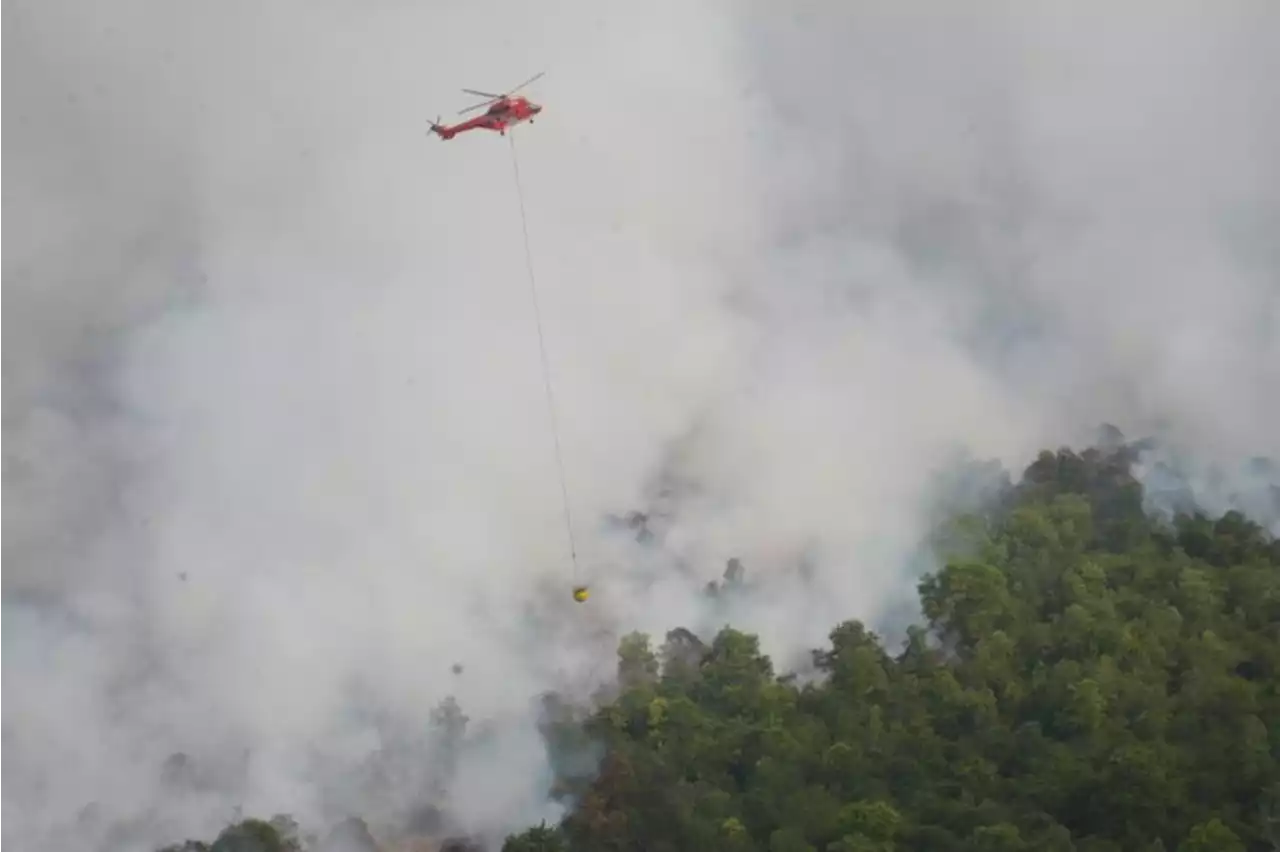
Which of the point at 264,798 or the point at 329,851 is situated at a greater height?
the point at 264,798

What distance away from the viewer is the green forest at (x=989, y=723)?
1309 inches

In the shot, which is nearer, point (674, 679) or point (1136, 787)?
point (1136, 787)

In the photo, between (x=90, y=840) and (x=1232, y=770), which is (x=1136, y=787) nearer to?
(x=1232, y=770)

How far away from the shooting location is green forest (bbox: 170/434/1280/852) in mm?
33250

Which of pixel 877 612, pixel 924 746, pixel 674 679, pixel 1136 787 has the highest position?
pixel 877 612

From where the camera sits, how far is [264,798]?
48844 millimetres

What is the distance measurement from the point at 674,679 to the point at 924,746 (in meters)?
9.27

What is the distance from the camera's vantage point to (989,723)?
37094 millimetres

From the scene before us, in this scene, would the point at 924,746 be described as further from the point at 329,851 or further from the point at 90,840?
the point at 90,840

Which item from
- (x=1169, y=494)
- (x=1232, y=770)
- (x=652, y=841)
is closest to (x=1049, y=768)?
(x=1232, y=770)

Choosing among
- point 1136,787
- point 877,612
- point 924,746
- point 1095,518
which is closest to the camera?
point 1136,787

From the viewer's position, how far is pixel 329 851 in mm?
44156

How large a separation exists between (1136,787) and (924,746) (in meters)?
5.71

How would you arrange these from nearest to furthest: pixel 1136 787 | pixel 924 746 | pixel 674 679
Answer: pixel 1136 787
pixel 924 746
pixel 674 679
